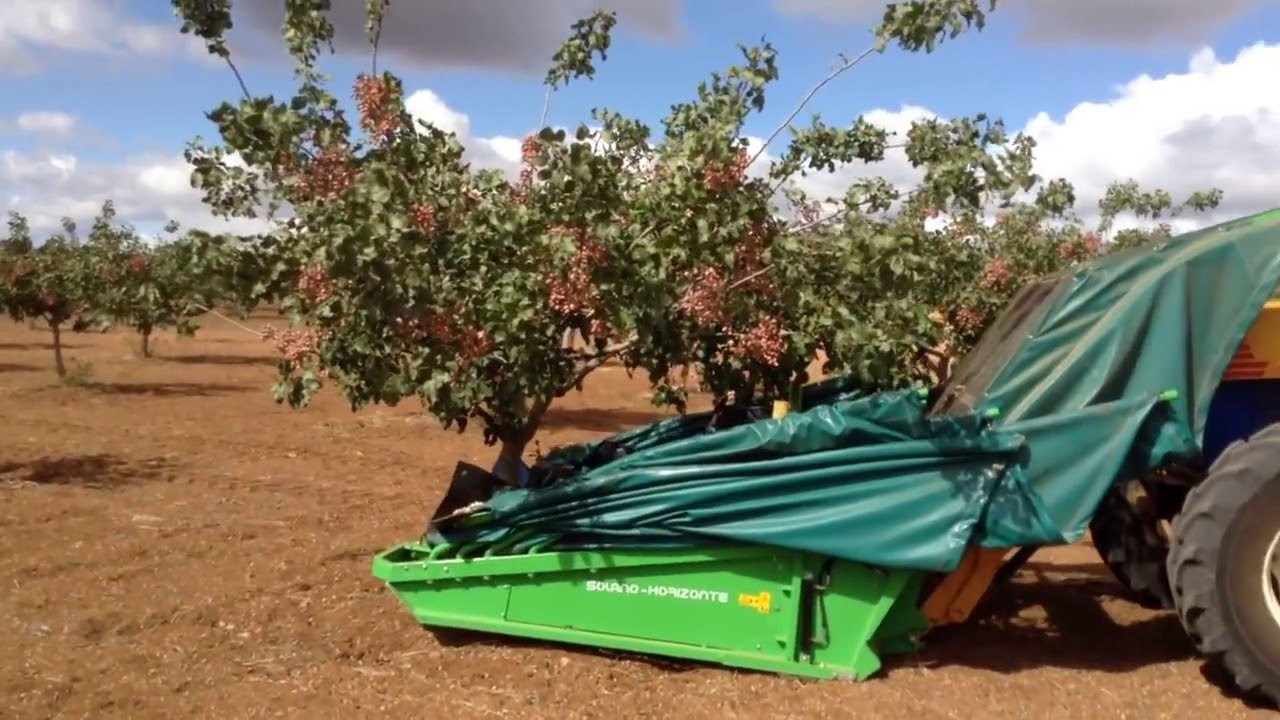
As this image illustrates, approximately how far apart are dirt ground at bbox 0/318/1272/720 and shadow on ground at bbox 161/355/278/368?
1765 cm

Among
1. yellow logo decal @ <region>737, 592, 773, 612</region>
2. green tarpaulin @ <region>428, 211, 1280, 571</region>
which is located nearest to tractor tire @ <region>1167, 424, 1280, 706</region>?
green tarpaulin @ <region>428, 211, 1280, 571</region>

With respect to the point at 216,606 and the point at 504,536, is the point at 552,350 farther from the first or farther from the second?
the point at 216,606

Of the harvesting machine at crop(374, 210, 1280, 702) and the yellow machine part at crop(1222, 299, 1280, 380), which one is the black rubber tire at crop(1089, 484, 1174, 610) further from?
the yellow machine part at crop(1222, 299, 1280, 380)

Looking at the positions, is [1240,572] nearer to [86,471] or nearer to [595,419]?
[86,471]

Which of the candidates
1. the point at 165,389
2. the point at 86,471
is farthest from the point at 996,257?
the point at 165,389

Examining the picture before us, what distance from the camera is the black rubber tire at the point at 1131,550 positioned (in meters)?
4.95

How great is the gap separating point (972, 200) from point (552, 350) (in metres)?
2.11

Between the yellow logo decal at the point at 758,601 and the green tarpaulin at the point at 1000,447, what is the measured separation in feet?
0.89

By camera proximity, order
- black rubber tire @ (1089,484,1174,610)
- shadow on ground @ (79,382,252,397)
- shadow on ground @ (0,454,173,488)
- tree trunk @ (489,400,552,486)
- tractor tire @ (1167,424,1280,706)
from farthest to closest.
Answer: shadow on ground @ (79,382,252,397) → shadow on ground @ (0,454,173,488) → tree trunk @ (489,400,552,486) → black rubber tire @ (1089,484,1174,610) → tractor tire @ (1167,424,1280,706)

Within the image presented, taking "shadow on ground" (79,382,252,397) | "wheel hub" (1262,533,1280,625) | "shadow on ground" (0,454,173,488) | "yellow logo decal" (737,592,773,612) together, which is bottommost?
"shadow on ground" (0,454,173,488)

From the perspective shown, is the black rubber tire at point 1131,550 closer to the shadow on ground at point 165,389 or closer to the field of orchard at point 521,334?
the field of orchard at point 521,334

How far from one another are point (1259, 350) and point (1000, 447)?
1.32 m

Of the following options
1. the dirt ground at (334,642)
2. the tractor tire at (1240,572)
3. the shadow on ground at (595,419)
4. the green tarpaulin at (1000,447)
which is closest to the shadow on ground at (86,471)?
the dirt ground at (334,642)

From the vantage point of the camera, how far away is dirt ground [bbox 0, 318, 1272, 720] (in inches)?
171
